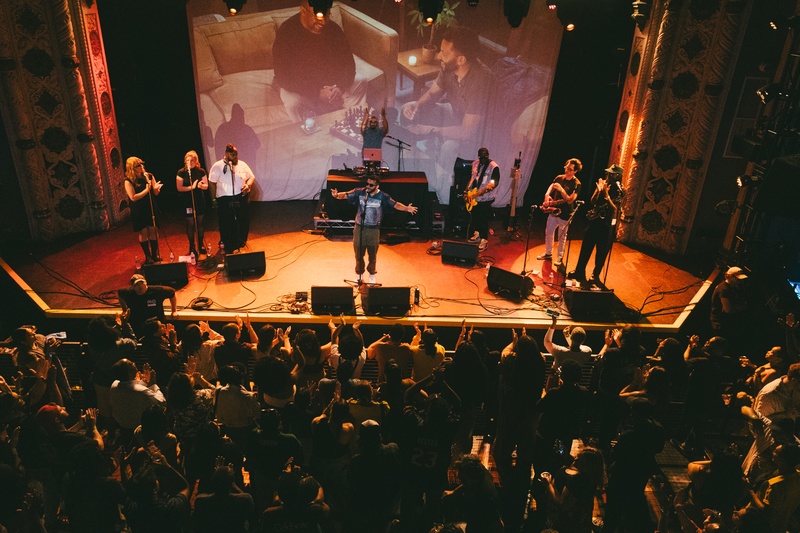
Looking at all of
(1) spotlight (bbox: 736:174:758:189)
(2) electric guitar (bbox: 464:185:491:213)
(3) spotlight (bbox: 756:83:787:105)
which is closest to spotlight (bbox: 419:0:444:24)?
(2) electric guitar (bbox: 464:185:491:213)

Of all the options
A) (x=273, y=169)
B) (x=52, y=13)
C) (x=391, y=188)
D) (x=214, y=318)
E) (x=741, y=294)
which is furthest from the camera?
(x=273, y=169)

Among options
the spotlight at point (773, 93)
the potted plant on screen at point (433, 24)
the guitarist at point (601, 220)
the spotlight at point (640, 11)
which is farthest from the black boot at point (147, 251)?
the spotlight at point (773, 93)

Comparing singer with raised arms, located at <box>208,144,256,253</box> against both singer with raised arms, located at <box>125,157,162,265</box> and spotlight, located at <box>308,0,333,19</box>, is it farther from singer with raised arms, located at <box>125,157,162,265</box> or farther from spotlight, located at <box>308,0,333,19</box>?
spotlight, located at <box>308,0,333,19</box>

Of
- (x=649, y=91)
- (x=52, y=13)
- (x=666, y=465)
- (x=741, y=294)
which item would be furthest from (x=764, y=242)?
(x=52, y=13)

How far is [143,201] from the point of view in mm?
8438

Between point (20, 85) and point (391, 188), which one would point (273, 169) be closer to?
point (391, 188)

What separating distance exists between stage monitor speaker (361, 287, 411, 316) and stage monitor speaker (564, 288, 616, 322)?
213 centimetres

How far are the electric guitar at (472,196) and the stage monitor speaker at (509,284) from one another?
166 cm

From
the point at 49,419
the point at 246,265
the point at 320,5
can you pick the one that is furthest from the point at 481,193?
the point at 49,419

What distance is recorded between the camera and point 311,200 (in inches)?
488

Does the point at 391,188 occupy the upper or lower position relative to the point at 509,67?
lower

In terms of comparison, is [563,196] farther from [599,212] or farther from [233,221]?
[233,221]

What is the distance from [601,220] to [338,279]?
149 inches

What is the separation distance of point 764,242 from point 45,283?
9.85 m
